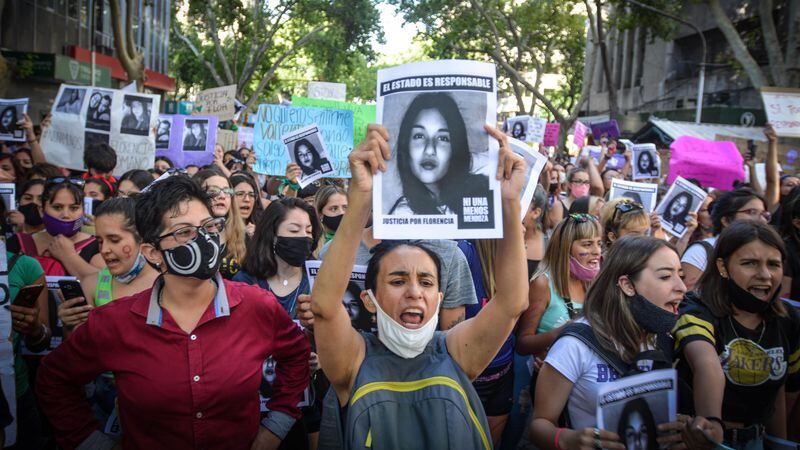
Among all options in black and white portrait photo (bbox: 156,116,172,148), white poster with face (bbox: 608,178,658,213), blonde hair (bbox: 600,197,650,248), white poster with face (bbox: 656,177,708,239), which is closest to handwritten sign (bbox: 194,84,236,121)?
black and white portrait photo (bbox: 156,116,172,148)

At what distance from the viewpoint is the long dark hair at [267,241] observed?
412 cm

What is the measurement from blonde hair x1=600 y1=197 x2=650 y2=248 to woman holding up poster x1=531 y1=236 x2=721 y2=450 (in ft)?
7.35

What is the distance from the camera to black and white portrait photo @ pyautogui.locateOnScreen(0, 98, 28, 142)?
838 centimetres

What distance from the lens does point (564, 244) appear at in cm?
439

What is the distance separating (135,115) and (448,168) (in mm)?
7117

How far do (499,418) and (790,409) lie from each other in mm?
Result: 1558

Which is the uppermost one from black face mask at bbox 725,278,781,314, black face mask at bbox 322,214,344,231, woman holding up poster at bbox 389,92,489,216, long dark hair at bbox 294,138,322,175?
long dark hair at bbox 294,138,322,175

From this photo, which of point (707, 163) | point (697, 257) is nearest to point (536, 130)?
point (707, 163)

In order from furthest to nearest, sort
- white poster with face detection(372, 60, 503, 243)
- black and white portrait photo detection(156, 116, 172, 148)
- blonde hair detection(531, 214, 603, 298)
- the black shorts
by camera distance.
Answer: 1. black and white portrait photo detection(156, 116, 172, 148)
2. blonde hair detection(531, 214, 603, 298)
3. the black shorts
4. white poster with face detection(372, 60, 503, 243)

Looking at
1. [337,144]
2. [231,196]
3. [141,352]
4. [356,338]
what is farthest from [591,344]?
[337,144]

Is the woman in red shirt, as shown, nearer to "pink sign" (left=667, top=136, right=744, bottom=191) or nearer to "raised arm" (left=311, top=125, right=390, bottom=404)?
"raised arm" (left=311, top=125, right=390, bottom=404)

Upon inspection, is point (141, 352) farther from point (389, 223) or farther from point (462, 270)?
point (462, 270)

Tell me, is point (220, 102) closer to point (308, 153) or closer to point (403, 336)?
point (308, 153)

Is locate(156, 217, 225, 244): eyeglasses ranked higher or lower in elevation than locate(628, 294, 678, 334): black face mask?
higher
